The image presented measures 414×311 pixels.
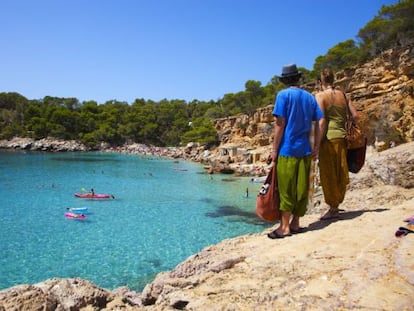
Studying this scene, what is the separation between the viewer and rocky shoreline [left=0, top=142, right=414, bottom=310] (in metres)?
2.42

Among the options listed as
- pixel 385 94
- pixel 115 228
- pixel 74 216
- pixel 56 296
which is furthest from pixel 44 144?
pixel 56 296

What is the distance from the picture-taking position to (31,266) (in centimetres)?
1053

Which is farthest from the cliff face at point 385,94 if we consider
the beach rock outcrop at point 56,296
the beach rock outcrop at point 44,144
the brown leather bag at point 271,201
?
the beach rock outcrop at point 44,144

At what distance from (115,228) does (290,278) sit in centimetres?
1360

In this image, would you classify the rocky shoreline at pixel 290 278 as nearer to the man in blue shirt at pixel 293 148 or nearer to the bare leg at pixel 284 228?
the bare leg at pixel 284 228

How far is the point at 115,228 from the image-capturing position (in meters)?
15.4

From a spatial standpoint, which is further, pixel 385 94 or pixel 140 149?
pixel 140 149

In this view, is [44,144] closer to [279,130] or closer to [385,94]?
[385,94]

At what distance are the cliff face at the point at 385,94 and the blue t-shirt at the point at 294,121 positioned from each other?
81.1 feet

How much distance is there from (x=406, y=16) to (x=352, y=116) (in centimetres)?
3881

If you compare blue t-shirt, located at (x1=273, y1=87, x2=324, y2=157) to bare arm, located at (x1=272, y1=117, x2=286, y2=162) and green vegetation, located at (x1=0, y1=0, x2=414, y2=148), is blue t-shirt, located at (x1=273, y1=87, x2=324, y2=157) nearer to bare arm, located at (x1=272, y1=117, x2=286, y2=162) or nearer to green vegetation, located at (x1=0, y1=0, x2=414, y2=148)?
bare arm, located at (x1=272, y1=117, x2=286, y2=162)

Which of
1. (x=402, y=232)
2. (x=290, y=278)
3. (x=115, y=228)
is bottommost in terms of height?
(x=115, y=228)

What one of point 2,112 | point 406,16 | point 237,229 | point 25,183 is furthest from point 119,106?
point 237,229

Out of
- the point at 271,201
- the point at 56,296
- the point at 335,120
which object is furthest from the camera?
the point at 335,120
